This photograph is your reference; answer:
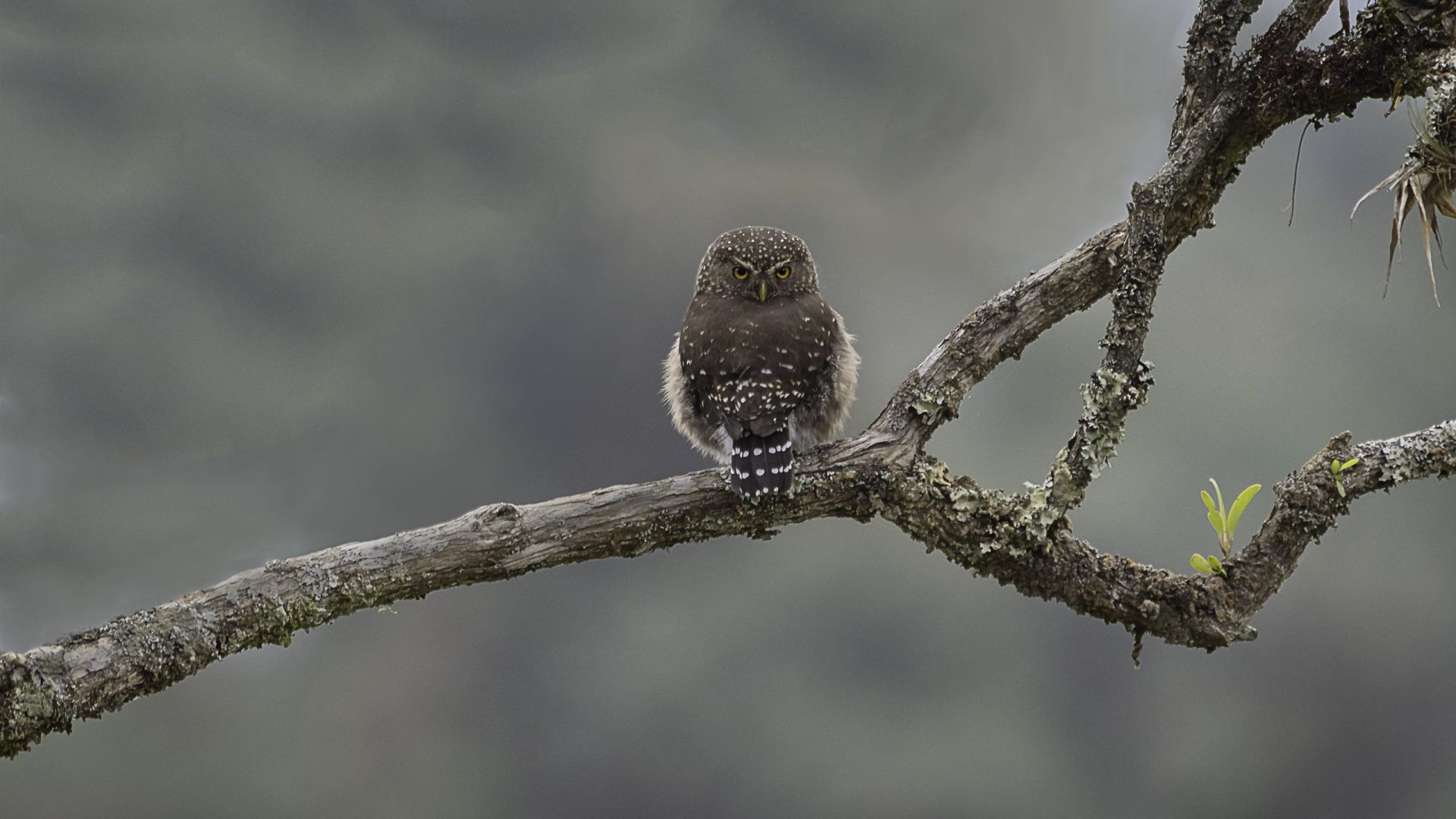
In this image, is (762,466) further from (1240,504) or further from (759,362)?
(1240,504)

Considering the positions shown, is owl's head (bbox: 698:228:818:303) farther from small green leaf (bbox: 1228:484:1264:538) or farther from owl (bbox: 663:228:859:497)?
small green leaf (bbox: 1228:484:1264:538)

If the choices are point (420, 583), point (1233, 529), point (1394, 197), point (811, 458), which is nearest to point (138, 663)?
point (420, 583)

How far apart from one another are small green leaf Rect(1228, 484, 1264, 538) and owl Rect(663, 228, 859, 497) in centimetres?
149

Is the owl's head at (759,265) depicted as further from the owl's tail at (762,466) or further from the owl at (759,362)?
the owl's tail at (762,466)

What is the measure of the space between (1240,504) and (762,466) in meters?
1.62

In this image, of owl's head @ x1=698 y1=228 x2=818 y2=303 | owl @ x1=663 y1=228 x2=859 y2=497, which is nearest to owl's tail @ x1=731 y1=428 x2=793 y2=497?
owl @ x1=663 y1=228 x2=859 y2=497

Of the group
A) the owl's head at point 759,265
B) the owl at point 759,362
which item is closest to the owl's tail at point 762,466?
the owl at point 759,362

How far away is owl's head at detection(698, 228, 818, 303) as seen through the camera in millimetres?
4836

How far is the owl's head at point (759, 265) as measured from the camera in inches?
190

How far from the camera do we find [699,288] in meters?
5.18

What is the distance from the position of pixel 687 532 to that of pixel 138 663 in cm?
168

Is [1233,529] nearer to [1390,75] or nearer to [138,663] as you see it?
[1390,75]

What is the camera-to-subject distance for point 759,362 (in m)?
4.41

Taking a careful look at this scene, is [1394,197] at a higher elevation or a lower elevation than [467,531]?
higher
